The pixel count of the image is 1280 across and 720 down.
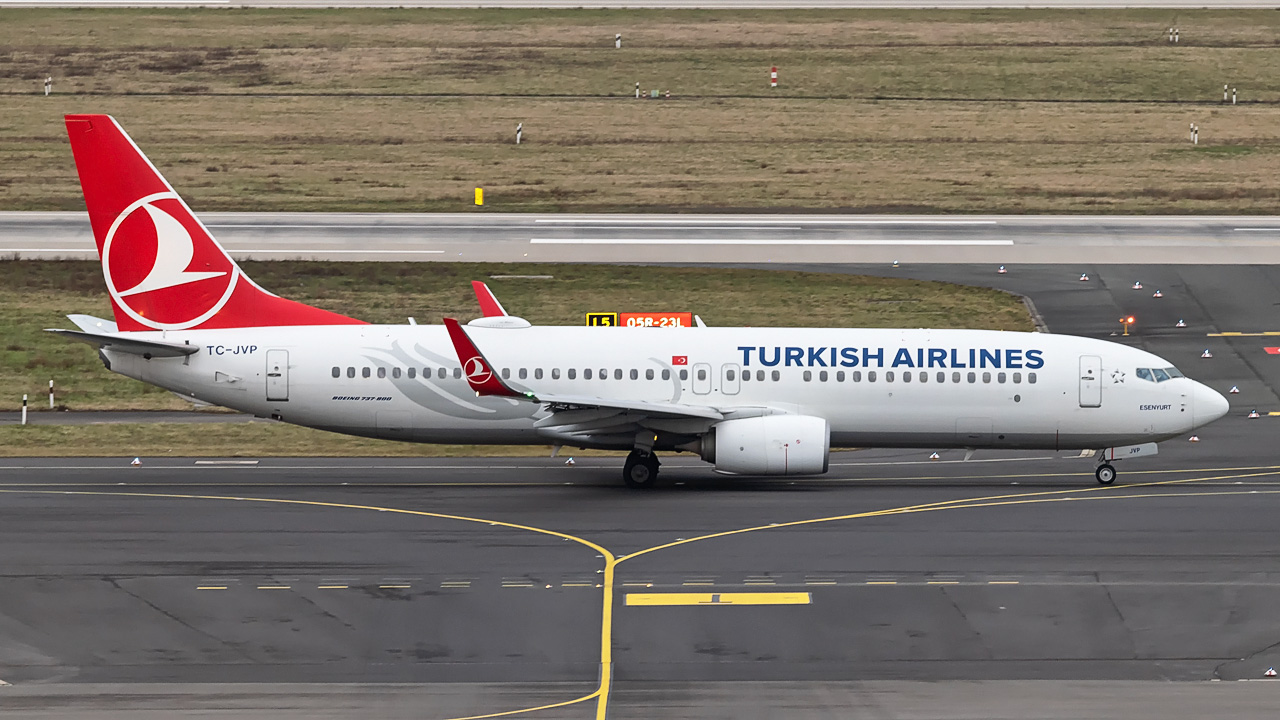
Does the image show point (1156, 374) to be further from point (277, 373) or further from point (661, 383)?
point (277, 373)

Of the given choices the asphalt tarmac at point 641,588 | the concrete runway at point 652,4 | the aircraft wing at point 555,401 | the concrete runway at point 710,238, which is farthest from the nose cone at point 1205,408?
the concrete runway at point 652,4

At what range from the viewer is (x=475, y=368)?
38.1 meters

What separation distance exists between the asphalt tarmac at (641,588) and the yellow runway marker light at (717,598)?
7cm

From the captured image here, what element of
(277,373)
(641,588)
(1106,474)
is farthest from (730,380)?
(277,373)

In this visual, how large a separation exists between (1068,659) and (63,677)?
1634 cm

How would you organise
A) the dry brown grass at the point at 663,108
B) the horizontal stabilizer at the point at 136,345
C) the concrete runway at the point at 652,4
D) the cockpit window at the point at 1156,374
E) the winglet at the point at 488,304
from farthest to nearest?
the concrete runway at the point at 652,4, the dry brown grass at the point at 663,108, the winglet at the point at 488,304, the cockpit window at the point at 1156,374, the horizontal stabilizer at the point at 136,345

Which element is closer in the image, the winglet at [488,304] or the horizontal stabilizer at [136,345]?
the horizontal stabilizer at [136,345]

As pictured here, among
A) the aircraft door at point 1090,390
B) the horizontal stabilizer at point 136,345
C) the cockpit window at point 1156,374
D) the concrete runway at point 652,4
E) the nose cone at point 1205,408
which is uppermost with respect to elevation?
the concrete runway at point 652,4

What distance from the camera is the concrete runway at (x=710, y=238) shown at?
6488cm

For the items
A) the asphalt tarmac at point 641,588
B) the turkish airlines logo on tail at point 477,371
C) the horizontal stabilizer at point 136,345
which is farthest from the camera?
the horizontal stabilizer at point 136,345

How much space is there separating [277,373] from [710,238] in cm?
3172

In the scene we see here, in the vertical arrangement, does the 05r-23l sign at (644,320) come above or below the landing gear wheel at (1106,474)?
above

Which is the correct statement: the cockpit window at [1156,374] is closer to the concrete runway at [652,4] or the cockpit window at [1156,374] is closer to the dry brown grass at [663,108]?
the dry brown grass at [663,108]

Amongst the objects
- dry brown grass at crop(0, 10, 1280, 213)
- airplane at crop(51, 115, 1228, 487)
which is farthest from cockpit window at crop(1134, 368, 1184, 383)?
dry brown grass at crop(0, 10, 1280, 213)
